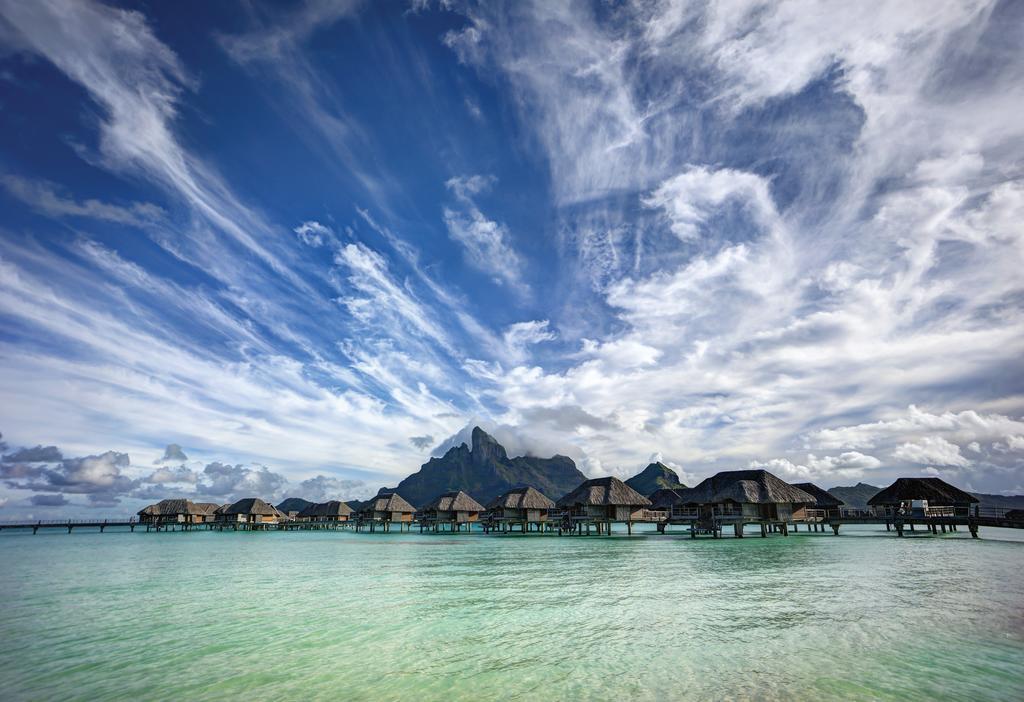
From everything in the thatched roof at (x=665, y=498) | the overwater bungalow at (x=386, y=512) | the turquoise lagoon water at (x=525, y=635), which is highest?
the thatched roof at (x=665, y=498)

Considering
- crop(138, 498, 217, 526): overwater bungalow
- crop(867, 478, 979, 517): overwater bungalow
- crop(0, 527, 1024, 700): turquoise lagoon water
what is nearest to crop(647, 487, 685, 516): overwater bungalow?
crop(867, 478, 979, 517): overwater bungalow

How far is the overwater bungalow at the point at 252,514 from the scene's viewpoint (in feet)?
252

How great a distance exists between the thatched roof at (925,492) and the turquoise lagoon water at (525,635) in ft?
104

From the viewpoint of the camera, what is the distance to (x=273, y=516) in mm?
79000

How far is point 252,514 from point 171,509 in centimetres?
1235

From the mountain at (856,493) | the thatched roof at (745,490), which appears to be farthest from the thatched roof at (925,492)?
the mountain at (856,493)

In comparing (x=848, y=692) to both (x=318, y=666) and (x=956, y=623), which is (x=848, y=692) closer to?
(x=956, y=623)

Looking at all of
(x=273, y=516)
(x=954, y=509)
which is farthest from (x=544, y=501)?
(x=273, y=516)

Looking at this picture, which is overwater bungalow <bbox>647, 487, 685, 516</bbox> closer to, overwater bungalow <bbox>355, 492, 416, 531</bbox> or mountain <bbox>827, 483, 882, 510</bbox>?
overwater bungalow <bbox>355, 492, 416, 531</bbox>

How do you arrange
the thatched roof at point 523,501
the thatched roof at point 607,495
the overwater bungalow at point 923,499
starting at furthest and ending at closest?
the thatched roof at point 523,501
the thatched roof at point 607,495
the overwater bungalow at point 923,499

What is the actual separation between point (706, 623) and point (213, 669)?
10188mm

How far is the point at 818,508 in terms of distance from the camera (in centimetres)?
5359

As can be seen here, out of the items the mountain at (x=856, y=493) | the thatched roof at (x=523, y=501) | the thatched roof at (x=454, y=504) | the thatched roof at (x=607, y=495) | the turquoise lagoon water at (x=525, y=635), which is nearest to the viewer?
the turquoise lagoon water at (x=525, y=635)

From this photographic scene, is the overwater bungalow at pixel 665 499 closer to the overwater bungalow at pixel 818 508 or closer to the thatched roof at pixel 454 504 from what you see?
the overwater bungalow at pixel 818 508
